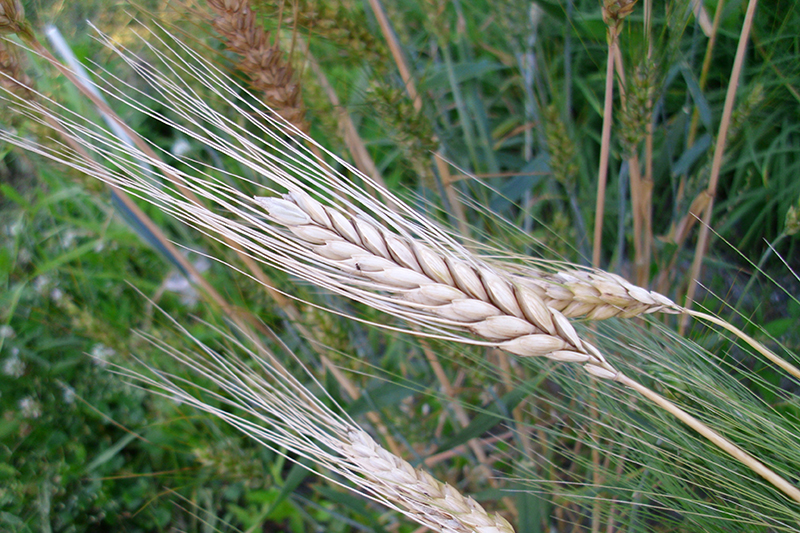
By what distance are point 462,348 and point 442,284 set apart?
27 centimetres

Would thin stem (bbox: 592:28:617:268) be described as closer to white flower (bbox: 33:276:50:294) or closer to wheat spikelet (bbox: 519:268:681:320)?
wheat spikelet (bbox: 519:268:681:320)

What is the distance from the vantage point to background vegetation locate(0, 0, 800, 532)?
0.62 meters

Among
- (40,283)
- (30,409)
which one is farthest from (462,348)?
(40,283)

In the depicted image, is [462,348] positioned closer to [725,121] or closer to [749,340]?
[749,340]

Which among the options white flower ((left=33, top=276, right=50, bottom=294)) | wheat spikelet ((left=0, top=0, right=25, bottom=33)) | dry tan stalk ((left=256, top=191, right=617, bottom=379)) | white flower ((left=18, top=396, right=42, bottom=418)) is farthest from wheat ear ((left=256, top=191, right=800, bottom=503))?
white flower ((left=33, top=276, right=50, bottom=294))

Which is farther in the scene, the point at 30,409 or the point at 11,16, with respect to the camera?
the point at 30,409

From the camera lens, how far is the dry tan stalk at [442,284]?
0.45 m

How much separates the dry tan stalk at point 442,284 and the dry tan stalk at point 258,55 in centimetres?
19

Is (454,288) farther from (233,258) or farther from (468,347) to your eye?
(233,258)

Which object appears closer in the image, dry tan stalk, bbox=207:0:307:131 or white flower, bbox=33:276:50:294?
dry tan stalk, bbox=207:0:307:131

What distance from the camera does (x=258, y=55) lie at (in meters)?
0.61

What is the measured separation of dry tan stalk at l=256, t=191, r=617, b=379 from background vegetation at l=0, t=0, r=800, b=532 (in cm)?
12

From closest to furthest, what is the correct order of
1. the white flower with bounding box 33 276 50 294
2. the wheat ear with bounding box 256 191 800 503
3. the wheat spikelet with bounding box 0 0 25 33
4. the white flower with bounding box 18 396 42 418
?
the wheat ear with bounding box 256 191 800 503 → the wheat spikelet with bounding box 0 0 25 33 → the white flower with bounding box 18 396 42 418 → the white flower with bounding box 33 276 50 294

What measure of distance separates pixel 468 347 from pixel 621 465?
0.26 metres
